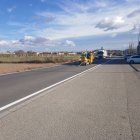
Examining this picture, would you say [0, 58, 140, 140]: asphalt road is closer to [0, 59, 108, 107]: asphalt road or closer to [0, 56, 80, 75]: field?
[0, 59, 108, 107]: asphalt road

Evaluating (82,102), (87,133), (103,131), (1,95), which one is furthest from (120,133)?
(1,95)

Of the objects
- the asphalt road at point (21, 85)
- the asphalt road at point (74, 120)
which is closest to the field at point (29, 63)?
the asphalt road at point (21, 85)

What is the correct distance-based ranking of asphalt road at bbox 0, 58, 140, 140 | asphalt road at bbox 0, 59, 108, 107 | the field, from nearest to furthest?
asphalt road at bbox 0, 58, 140, 140, asphalt road at bbox 0, 59, 108, 107, the field

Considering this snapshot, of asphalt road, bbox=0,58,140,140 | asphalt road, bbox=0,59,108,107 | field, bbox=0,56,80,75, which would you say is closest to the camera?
asphalt road, bbox=0,58,140,140

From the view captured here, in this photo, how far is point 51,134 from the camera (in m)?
4.05

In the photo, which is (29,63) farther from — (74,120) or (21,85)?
(74,120)

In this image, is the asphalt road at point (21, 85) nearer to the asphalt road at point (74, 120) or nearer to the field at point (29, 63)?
the asphalt road at point (74, 120)

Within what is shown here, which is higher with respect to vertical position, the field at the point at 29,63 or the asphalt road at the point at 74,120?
the asphalt road at the point at 74,120

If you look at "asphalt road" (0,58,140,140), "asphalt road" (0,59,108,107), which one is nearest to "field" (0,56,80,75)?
"asphalt road" (0,59,108,107)

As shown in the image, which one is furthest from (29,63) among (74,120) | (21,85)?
(74,120)

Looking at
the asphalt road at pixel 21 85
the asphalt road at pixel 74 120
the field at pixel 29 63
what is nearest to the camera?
the asphalt road at pixel 74 120

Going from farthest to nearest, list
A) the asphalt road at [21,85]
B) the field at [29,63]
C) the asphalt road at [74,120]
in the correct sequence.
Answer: the field at [29,63] < the asphalt road at [21,85] < the asphalt road at [74,120]

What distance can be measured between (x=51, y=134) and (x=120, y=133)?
1641mm

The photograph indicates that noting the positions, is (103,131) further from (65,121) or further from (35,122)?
(35,122)
